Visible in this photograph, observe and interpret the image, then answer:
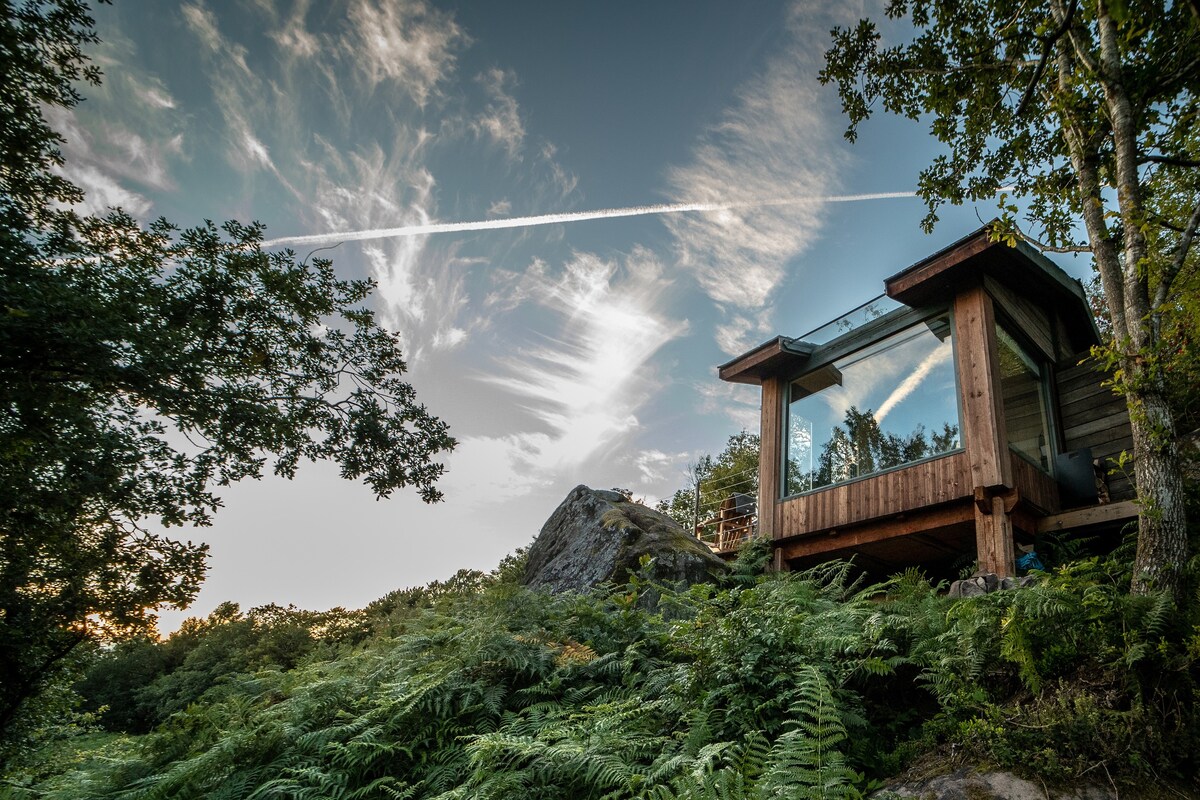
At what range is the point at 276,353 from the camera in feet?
23.8

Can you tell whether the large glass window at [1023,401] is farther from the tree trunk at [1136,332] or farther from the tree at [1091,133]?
the tree trunk at [1136,332]

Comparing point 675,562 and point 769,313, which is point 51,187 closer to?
point 675,562

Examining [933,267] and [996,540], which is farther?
[933,267]

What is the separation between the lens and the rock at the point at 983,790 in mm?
2346

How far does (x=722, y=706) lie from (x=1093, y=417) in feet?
28.8

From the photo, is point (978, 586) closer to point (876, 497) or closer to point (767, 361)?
point (876, 497)

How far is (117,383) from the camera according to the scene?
5.50 meters

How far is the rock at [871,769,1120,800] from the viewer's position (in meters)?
2.35

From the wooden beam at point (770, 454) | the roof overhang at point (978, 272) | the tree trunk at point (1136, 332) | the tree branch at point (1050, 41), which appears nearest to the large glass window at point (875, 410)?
the wooden beam at point (770, 454)

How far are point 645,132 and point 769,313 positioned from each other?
15.9 ft

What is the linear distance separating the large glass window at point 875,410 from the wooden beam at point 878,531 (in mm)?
751

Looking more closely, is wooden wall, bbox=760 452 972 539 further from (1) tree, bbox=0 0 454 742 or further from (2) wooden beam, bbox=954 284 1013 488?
(1) tree, bbox=0 0 454 742

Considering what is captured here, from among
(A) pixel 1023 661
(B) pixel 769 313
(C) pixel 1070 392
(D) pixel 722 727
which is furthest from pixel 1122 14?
(B) pixel 769 313

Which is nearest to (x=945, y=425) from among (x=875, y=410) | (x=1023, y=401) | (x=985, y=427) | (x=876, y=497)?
(x=985, y=427)
